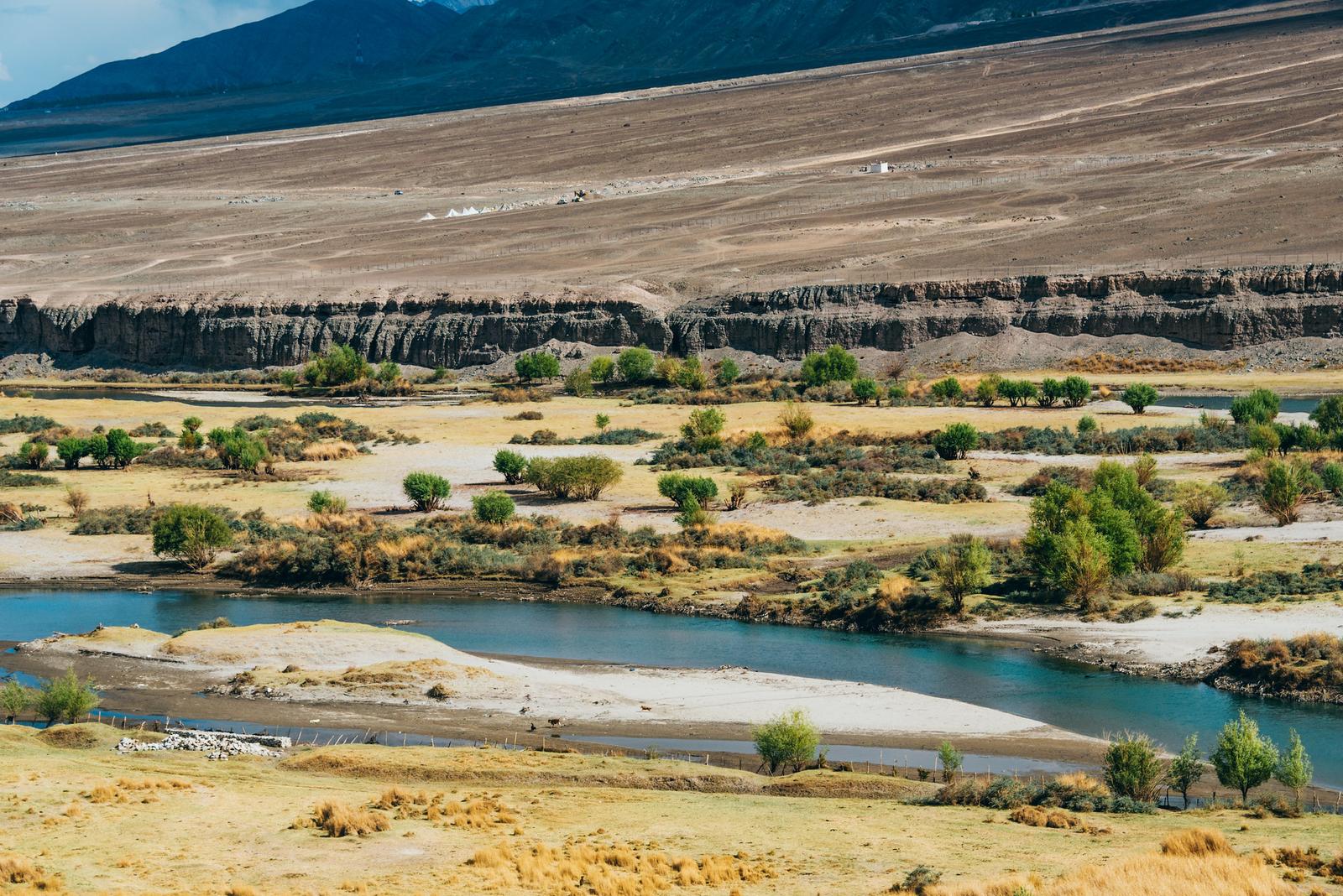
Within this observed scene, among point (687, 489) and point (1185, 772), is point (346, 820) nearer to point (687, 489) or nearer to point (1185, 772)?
point (1185, 772)

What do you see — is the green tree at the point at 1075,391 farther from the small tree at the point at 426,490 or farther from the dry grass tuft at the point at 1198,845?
the dry grass tuft at the point at 1198,845

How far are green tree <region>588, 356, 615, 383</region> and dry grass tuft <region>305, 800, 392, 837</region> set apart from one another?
63.7 metres

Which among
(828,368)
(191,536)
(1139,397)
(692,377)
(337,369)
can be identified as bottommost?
(191,536)

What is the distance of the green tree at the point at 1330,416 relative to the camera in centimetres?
5244

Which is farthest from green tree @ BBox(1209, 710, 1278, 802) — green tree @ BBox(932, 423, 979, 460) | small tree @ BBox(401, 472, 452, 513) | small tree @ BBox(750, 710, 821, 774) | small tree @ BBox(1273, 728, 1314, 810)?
green tree @ BBox(932, 423, 979, 460)

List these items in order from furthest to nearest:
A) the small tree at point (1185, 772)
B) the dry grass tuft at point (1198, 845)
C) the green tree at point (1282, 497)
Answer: the green tree at point (1282, 497), the small tree at point (1185, 772), the dry grass tuft at point (1198, 845)

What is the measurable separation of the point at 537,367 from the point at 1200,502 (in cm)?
4982

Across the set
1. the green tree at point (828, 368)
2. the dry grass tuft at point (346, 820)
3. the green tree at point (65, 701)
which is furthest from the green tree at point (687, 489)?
the green tree at point (828, 368)

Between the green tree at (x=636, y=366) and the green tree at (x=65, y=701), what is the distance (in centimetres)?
5701

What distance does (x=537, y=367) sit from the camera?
3398 inches

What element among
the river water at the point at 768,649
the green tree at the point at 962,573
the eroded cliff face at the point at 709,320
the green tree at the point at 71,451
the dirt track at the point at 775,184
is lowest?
the river water at the point at 768,649

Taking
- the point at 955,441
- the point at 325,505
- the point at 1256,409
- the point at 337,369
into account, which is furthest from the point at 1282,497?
the point at 337,369

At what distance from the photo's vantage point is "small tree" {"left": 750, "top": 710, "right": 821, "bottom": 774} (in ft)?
79.8

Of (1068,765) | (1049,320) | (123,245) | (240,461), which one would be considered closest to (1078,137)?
(1049,320)
